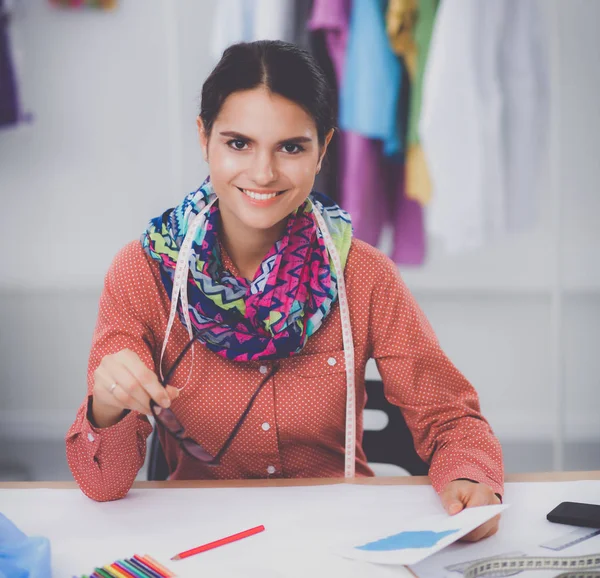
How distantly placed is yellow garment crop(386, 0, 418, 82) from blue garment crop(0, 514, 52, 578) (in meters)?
1.99

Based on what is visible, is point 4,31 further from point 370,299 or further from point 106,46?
point 370,299

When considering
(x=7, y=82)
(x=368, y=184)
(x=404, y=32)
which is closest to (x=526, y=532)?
(x=368, y=184)

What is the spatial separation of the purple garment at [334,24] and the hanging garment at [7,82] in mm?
1020

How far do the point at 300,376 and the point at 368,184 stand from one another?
51.2 inches

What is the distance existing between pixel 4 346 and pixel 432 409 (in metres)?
2.11

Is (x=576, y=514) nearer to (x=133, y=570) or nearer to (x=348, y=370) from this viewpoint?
(x=348, y=370)

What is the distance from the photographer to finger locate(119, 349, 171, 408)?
1.06 m

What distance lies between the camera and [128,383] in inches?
42.1

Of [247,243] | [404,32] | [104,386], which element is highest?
[404,32]

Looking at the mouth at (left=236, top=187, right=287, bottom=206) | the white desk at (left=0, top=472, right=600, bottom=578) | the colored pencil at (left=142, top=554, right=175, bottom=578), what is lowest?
the white desk at (left=0, top=472, right=600, bottom=578)

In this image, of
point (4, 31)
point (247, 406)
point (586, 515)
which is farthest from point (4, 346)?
point (586, 515)

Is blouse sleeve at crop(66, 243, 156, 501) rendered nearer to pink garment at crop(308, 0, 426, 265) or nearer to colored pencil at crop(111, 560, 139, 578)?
colored pencil at crop(111, 560, 139, 578)

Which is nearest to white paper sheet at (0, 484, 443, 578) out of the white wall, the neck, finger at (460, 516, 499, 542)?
finger at (460, 516, 499, 542)

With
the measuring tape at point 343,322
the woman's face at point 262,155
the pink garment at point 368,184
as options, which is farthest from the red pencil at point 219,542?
the pink garment at point 368,184
